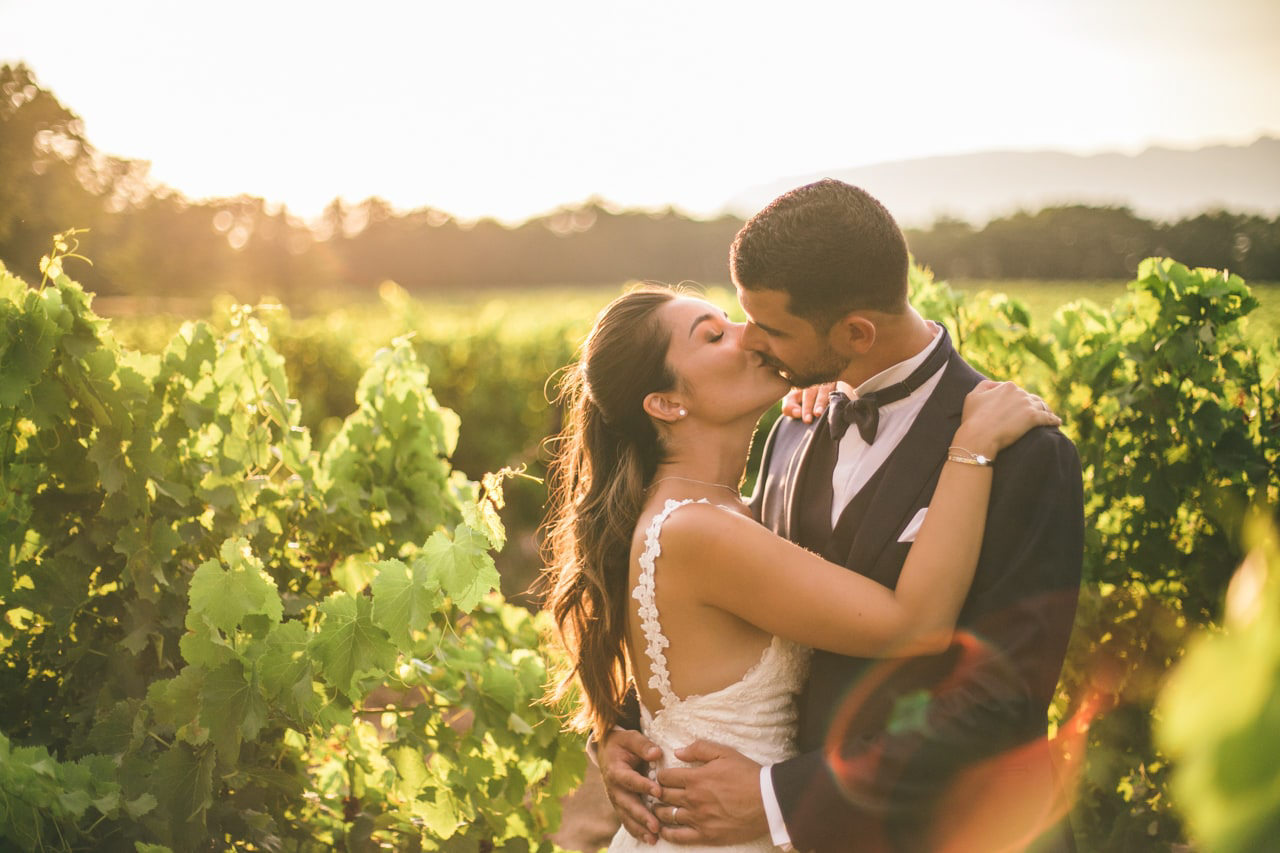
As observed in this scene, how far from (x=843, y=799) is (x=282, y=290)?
208 ft

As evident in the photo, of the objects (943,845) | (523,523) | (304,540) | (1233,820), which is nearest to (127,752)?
(304,540)

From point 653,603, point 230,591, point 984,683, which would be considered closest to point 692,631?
point 653,603

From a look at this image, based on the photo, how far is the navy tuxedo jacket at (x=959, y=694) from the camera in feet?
7.13

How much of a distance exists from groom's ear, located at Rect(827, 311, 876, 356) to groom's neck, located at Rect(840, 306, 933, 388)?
28 millimetres

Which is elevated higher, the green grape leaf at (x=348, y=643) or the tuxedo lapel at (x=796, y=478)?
the tuxedo lapel at (x=796, y=478)

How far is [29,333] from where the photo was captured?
2.62m

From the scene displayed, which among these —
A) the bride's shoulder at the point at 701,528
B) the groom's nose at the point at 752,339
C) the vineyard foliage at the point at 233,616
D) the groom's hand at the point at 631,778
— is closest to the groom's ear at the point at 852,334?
the groom's nose at the point at 752,339

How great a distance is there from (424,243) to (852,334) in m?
64.6

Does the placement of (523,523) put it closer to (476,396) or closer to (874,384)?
(476,396)

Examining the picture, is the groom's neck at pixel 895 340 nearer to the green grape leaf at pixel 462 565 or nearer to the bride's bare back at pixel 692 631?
the bride's bare back at pixel 692 631

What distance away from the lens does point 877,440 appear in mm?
2611

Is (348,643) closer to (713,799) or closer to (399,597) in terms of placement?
(399,597)

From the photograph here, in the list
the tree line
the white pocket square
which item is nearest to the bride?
the white pocket square

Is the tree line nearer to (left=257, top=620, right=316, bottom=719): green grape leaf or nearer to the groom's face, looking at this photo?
the groom's face
